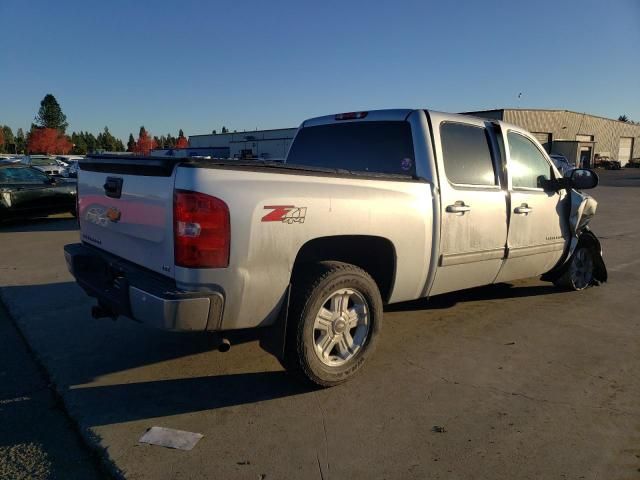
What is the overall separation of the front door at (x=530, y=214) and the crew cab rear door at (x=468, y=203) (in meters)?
0.20

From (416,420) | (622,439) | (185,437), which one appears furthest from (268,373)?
(622,439)

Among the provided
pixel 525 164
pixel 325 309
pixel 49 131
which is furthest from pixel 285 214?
pixel 49 131

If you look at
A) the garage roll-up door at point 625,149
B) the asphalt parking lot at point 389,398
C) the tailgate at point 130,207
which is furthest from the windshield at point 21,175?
the garage roll-up door at point 625,149

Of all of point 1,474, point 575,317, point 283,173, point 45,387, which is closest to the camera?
point 1,474

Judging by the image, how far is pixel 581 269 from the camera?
19.8 ft

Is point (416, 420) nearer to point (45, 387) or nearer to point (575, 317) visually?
point (45, 387)

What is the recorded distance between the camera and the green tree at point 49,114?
103125mm

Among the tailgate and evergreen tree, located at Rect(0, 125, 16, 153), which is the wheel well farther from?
evergreen tree, located at Rect(0, 125, 16, 153)

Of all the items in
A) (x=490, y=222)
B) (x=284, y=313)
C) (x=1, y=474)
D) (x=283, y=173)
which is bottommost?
(x=1, y=474)

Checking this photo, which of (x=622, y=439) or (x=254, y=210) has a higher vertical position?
(x=254, y=210)

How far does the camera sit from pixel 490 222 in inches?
172

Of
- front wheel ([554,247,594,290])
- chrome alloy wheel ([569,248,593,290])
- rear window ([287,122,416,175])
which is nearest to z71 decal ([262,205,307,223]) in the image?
rear window ([287,122,416,175])

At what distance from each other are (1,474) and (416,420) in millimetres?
2245

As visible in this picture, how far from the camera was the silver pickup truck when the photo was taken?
109 inches
